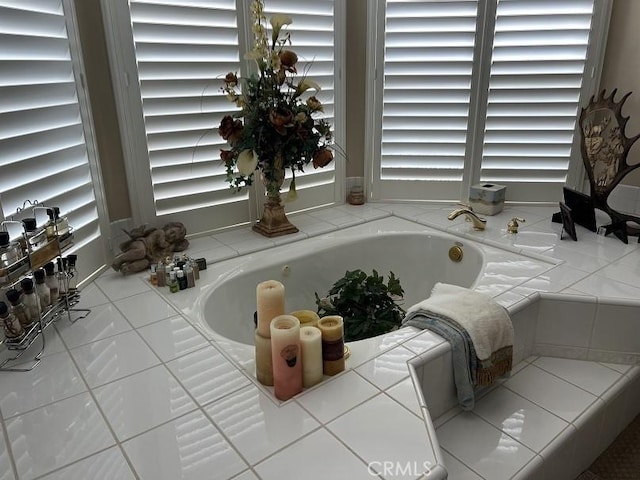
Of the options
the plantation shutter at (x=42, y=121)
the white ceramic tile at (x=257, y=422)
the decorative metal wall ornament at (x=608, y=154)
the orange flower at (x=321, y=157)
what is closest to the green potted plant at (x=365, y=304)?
the orange flower at (x=321, y=157)

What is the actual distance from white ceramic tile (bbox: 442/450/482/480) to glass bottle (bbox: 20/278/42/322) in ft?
4.37

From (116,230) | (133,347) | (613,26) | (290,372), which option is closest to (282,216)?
(116,230)

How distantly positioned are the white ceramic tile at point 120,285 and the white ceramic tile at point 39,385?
44 cm

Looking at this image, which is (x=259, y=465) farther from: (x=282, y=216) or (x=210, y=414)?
(x=282, y=216)

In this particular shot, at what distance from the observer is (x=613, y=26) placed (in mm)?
2564

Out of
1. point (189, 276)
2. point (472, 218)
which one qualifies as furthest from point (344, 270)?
point (189, 276)

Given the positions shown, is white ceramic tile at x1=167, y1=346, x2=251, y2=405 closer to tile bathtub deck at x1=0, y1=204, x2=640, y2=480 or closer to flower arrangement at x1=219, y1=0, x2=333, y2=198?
tile bathtub deck at x1=0, y1=204, x2=640, y2=480

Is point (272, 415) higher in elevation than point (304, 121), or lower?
lower

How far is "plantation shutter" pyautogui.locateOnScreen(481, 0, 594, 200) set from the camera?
2568 millimetres

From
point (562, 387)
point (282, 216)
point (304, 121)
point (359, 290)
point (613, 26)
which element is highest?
point (613, 26)

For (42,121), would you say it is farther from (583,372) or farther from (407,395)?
(583,372)

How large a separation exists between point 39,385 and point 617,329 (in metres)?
1.99

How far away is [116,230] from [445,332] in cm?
154

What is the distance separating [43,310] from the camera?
5.14 feet
